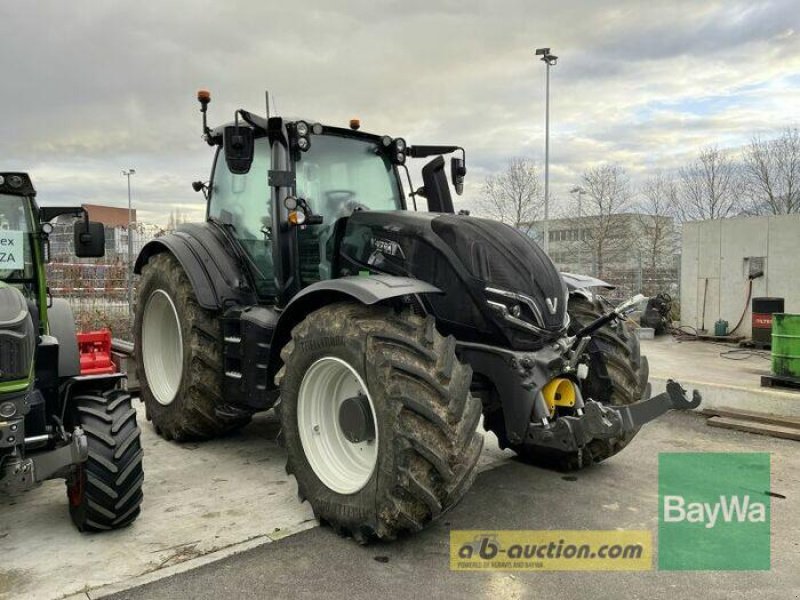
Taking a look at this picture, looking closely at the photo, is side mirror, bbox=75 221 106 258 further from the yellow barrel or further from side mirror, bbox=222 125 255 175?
the yellow barrel

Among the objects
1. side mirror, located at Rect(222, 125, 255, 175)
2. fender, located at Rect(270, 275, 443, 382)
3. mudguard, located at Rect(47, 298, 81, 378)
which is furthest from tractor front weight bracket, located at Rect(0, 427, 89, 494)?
side mirror, located at Rect(222, 125, 255, 175)

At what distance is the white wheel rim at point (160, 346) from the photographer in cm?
590

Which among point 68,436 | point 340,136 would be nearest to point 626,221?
point 340,136

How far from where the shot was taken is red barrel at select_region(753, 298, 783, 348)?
10.3 m

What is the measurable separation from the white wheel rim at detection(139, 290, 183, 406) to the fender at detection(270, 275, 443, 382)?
186 centimetres

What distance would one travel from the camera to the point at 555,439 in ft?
11.5

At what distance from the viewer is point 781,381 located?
708 cm

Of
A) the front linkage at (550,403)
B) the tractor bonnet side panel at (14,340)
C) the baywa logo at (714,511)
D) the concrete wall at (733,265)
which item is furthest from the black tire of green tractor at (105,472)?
the concrete wall at (733,265)

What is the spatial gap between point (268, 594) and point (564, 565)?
5.11 feet

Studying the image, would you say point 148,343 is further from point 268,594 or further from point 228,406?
point 268,594

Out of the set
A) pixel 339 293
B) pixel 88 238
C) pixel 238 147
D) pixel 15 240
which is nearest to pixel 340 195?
pixel 238 147

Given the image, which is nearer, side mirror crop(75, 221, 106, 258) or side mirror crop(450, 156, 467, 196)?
side mirror crop(75, 221, 106, 258)

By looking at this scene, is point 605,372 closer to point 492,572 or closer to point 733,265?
point 492,572

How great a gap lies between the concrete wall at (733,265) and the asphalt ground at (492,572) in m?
8.09
